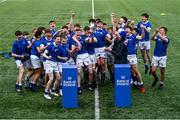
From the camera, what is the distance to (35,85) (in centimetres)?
1409

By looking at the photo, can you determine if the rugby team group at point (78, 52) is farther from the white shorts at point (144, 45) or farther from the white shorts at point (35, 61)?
the white shorts at point (144, 45)

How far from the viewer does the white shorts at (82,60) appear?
1370cm

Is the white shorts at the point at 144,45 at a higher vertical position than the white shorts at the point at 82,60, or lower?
lower

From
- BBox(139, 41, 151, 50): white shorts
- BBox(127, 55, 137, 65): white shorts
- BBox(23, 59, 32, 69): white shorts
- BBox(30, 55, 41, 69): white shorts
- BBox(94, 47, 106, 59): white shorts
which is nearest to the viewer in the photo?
BBox(30, 55, 41, 69): white shorts

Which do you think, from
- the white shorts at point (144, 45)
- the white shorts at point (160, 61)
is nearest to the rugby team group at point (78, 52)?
the white shorts at point (160, 61)

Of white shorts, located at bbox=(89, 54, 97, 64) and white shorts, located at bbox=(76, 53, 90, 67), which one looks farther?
white shorts, located at bbox=(89, 54, 97, 64)

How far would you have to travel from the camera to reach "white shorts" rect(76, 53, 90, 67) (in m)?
13.7

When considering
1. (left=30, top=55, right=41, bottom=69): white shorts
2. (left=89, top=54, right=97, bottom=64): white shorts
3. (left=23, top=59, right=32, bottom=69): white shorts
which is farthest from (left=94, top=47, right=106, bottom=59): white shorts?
(left=23, top=59, right=32, bottom=69): white shorts

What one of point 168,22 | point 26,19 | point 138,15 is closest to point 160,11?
point 138,15

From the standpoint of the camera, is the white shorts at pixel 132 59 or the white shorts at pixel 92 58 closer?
the white shorts at pixel 132 59

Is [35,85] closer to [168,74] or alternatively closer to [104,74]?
[104,74]

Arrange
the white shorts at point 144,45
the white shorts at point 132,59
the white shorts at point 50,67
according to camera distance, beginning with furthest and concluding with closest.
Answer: the white shorts at point 144,45, the white shorts at point 132,59, the white shorts at point 50,67

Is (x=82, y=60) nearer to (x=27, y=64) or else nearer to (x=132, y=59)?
(x=132, y=59)

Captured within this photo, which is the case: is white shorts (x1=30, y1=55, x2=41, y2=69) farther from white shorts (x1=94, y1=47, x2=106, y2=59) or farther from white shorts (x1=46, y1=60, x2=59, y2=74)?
white shorts (x1=94, y1=47, x2=106, y2=59)
